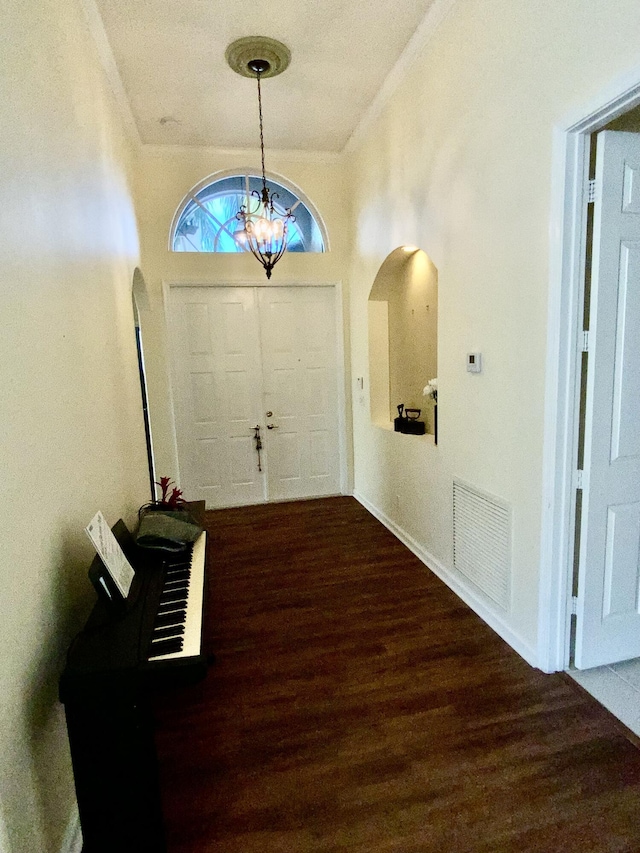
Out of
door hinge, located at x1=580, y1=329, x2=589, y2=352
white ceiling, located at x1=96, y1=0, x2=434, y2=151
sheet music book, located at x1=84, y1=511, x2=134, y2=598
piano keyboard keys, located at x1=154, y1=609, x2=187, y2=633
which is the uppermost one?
white ceiling, located at x1=96, y1=0, x2=434, y2=151

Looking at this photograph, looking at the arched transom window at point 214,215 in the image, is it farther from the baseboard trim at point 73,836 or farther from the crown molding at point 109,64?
the baseboard trim at point 73,836

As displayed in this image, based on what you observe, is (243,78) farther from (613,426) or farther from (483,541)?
(483,541)

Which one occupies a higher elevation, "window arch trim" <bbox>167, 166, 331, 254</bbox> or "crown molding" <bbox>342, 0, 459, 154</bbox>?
"crown molding" <bbox>342, 0, 459, 154</bbox>

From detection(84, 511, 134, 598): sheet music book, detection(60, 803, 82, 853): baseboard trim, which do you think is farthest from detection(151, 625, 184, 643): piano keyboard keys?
detection(60, 803, 82, 853): baseboard trim

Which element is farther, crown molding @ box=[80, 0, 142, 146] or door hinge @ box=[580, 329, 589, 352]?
crown molding @ box=[80, 0, 142, 146]

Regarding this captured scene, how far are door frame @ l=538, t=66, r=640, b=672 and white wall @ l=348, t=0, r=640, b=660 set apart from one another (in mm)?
61

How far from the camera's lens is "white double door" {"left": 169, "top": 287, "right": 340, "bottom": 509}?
15.3 feet

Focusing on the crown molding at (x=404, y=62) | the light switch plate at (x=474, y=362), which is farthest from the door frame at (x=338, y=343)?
the light switch plate at (x=474, y=362)

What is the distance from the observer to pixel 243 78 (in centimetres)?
331

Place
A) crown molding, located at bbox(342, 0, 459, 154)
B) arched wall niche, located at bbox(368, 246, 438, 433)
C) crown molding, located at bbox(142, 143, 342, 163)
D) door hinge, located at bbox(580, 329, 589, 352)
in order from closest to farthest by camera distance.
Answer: door hinge, located at bbox(580, 329, 589, 352) → crown molding, located at bbox(342, 0, 459, 154) → arched wall niche, located at bbox(368, 246, 438, 433) → crown molding, located at bbox(142, 143, 342, 163)

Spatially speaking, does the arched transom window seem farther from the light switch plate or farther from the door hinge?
the door hinge

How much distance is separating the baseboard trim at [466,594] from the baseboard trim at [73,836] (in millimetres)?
2010

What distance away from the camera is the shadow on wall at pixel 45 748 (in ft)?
3.85

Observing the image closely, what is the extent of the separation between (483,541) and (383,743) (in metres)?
1.23
